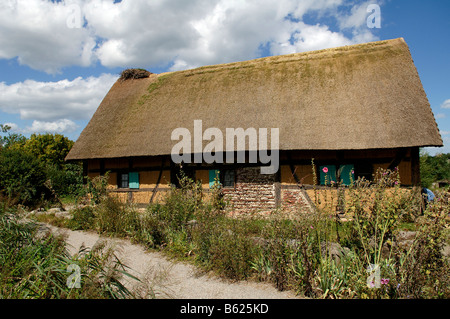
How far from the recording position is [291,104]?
370 inches

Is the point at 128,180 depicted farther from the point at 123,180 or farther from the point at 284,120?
the point at 284,120

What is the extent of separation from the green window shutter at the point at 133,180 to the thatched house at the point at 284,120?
6cm

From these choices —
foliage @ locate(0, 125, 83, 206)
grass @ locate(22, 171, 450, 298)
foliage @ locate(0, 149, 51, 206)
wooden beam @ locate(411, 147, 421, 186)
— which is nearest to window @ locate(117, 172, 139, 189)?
foliage @ locate(0, 125, 83, 206)

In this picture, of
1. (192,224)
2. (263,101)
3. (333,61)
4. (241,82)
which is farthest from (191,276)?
(333,61)

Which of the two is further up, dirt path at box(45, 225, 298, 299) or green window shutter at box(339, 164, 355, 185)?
green window shutter at box(339, 164, 355, 185)

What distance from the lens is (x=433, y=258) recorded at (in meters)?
3.16

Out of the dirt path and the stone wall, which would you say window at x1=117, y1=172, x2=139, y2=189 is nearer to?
the stone wall

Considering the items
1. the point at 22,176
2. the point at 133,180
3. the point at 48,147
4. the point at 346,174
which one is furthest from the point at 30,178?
the point at 346,174

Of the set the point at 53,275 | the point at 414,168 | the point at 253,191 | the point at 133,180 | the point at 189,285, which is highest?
the point at 414,168

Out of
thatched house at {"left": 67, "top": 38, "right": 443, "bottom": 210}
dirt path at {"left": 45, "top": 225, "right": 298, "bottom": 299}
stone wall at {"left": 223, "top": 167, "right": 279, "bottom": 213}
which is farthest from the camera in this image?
stone wall at {"left": 223, "top": 167, "right": 279, "bottom": 213}

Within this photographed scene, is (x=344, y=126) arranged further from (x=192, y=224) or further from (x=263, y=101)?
(x=192, y=224)

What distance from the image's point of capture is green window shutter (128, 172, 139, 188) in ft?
34.9

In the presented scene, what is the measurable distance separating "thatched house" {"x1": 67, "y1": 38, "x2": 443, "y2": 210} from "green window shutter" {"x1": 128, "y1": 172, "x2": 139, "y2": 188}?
6 cm

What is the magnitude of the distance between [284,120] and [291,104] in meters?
0.78
